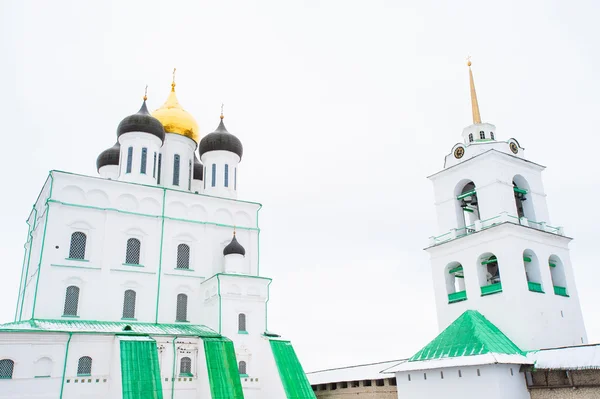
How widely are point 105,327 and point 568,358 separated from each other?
48.4 feet

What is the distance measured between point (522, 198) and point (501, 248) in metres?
3.46

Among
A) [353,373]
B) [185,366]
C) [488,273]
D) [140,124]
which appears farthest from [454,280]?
[140,124]

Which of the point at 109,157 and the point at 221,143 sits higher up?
the point at 221,143

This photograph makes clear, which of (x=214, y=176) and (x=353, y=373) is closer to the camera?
(x=353, y=373)

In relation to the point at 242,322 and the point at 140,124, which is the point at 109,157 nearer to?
the point at 140,124

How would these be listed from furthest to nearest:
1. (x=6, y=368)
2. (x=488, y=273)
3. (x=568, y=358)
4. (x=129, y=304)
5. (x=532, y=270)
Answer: (x=129, y=304), (x=488, y=273), (x=532, y=270), (x=6, y=368), (x=568, y=358)

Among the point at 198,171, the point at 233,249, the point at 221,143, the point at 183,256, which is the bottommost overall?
the point at 183,256

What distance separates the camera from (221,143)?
24.9 m

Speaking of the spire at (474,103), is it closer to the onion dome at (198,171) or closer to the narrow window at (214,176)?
the narrow window at (214,176)

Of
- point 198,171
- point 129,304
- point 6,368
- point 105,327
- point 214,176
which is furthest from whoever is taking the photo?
point 198,171

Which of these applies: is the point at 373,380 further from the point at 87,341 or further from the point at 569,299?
the point at 87,341

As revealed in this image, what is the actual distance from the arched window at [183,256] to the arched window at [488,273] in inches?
453

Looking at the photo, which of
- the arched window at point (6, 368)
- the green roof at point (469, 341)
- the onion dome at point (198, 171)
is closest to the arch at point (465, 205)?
the green roof at point (469, 341)

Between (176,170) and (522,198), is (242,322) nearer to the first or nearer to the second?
(176,170)
